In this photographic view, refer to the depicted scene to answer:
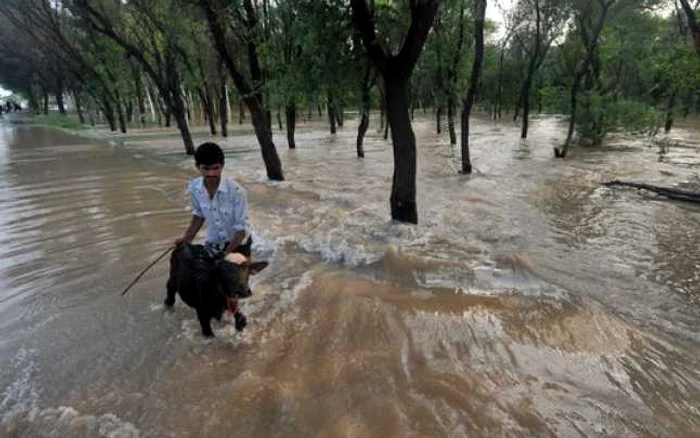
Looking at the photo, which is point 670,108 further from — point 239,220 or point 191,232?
point 191,232

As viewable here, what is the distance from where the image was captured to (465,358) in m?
3.59

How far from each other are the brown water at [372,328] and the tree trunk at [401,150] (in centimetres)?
39

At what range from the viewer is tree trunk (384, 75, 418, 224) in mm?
6719

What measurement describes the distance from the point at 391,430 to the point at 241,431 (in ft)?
3.31

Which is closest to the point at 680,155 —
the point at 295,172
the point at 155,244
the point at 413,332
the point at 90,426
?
the point at 295,172

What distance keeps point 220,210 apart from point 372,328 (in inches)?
70.6

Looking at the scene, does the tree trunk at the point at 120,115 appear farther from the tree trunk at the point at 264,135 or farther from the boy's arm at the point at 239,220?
the boy's arm at the point at 239,220

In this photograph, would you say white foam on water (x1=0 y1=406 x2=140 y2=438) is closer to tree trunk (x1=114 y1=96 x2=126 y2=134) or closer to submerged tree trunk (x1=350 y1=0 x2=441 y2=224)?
submerged tree trunk (x1=350 y1=0 x2=441 y2=224)

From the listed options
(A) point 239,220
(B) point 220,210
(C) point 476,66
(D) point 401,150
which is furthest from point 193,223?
(C) point 476,66

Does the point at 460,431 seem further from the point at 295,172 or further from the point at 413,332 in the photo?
the point at 295,172

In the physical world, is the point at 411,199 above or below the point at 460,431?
above

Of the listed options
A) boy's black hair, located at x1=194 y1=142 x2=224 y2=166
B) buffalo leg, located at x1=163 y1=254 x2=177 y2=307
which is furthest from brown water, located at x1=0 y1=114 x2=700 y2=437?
boy's black hair, located at x1=194 y1=142 x2=224 y2=166

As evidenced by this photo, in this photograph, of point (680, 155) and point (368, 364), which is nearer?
point (368, 364)

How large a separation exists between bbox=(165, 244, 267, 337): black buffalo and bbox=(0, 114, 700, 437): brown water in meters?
0.44
